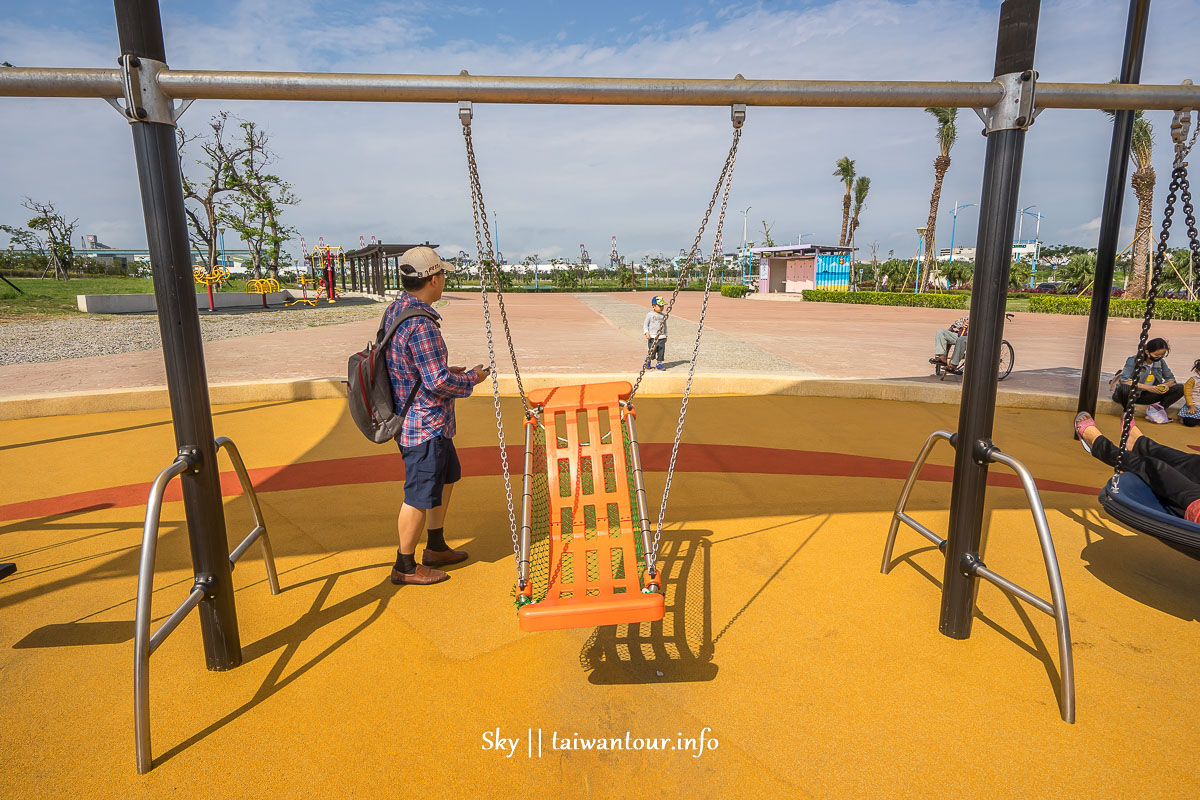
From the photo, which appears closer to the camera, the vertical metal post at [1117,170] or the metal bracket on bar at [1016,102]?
the metal bracket on bar at [1016,102]

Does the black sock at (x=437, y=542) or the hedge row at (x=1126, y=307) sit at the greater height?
the hedge row at (x=1126, y=307)

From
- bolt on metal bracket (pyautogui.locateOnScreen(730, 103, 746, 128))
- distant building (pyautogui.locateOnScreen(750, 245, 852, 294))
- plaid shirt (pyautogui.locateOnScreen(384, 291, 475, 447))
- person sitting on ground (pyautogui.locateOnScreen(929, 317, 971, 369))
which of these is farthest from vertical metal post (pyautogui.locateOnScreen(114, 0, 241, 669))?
distant building (pyautogui.locateOnScreen(750, 245, 852, 294))

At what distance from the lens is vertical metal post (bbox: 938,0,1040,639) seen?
2465mm

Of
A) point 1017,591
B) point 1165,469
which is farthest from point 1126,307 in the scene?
point 1017,591

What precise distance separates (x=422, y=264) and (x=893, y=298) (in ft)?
112

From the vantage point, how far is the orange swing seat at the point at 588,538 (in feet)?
7.41

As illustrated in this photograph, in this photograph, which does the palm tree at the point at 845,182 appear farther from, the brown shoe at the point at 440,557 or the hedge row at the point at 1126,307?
the brown shoe at the point at 440,557

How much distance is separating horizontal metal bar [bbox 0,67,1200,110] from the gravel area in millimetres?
12583

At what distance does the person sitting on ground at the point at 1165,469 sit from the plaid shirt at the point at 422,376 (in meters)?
3.26

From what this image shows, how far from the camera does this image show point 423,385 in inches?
116

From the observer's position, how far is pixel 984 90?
2.46 metres

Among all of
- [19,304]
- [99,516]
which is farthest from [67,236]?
[99,516]

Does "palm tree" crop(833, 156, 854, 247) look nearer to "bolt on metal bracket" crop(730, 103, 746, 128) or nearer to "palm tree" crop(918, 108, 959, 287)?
"palm tree" crop(918, 108, 959, 287)

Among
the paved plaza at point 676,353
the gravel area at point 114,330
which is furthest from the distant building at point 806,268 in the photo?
the gravel area at point 114,330
